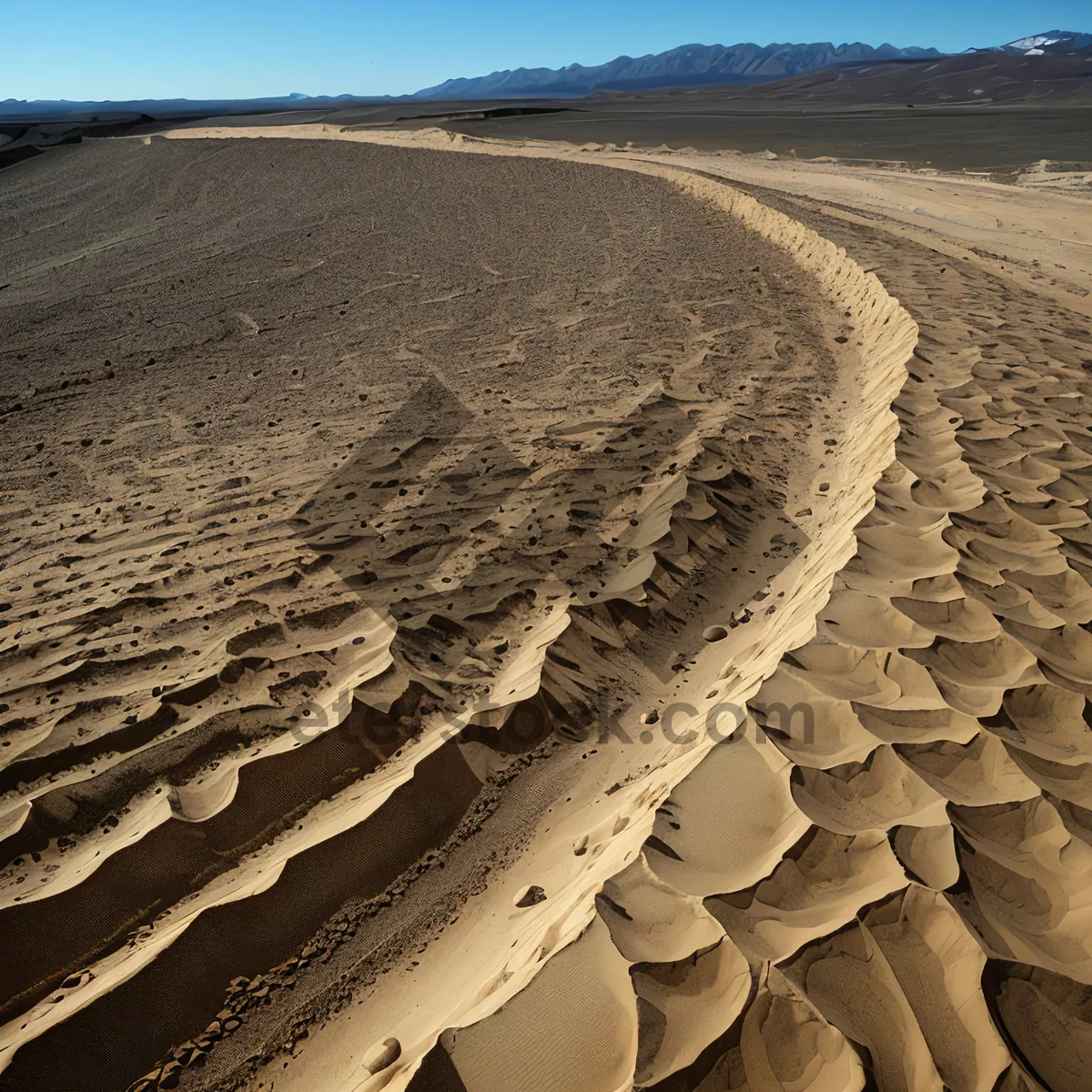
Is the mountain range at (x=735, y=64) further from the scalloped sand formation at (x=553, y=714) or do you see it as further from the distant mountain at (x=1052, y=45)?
the scalloped sand formation at (x=553, y=714)

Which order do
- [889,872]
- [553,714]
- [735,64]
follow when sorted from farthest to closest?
1. [735,64]
2. [553,714]
3. [889,872]

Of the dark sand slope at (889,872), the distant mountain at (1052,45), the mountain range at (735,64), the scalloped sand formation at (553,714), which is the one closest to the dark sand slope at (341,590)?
the scalloped sand formation at (553,714)

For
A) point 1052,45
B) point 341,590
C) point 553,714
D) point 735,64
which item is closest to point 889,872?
point 553,714

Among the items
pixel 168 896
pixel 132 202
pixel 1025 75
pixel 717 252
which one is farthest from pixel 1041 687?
pixel 1025 75

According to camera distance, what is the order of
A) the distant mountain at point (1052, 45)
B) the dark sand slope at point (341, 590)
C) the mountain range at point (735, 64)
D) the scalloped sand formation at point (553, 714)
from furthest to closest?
1. the mountain range at point (735, 64)
2. the distant mountain at point (1052, 45)
3. the dark sand slope at point (341, 590)
4. the scalloped sand formation at point (553, 714)

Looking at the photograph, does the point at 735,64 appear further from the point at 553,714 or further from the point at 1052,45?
the point at 553,714
